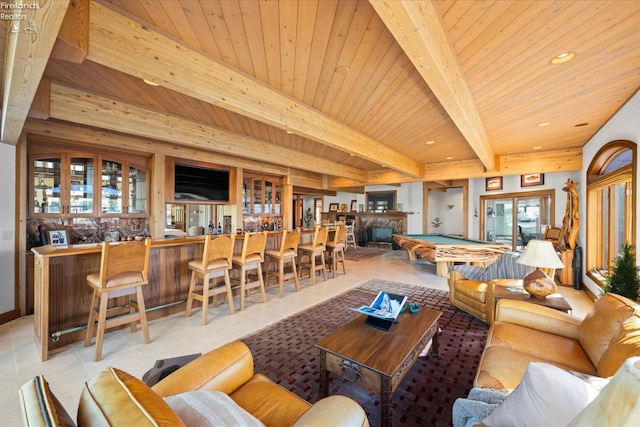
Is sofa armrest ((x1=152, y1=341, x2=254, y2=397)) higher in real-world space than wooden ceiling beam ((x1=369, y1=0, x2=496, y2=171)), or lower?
lower

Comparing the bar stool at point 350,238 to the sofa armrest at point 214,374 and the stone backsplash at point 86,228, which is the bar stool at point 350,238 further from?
the sofa armrest at point 214,374

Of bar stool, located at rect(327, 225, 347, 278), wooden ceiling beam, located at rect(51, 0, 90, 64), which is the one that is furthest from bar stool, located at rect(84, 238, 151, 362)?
bar stool, located at rect(327, 225, 347, 278)

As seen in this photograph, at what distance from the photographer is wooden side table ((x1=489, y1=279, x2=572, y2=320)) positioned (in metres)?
2.30

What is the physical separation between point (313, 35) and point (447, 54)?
1.02 meters

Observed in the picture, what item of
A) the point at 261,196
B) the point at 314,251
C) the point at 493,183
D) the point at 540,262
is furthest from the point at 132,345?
the point at 493,183

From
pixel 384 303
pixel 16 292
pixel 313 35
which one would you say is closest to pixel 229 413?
pixel 384 303

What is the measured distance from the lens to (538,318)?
209 cm

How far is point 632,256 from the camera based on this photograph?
2586 millimetres

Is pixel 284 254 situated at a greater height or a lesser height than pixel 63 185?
lesser

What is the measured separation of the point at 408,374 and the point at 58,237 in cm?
476

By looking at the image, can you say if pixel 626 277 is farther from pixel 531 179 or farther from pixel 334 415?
pixel 531 179

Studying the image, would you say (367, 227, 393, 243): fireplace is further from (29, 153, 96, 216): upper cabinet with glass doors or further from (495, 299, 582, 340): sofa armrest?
(29, 153, 96, 216): upper cabinet with glass doors

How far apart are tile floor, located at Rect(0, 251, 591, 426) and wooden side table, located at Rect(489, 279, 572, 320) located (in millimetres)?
1650

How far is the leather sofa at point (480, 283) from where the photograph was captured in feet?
9.89
